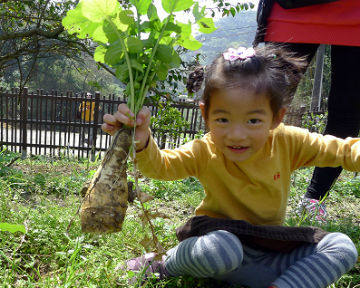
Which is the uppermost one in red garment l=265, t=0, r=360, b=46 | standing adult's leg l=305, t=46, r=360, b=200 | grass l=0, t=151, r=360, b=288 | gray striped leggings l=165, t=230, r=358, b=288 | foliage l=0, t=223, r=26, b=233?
red garment l=265, t=0, r=360, b=46

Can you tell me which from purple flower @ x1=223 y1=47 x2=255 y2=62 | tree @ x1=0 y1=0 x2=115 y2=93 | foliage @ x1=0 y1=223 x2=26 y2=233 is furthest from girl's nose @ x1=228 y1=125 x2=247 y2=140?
tree @ x1=0 y1=0 x2=115 y2=93

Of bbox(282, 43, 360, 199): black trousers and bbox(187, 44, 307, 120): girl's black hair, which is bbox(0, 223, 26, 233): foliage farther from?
bbox(282, 43, 360, 199): black trousers

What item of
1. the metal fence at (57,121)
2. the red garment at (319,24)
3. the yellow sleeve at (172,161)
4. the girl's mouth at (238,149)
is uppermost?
the red garment at (319,24)

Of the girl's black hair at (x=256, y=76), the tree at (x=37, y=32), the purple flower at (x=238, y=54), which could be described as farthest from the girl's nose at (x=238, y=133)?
the tree at (x=37, y=32)

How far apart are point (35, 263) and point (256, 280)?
1011 mm

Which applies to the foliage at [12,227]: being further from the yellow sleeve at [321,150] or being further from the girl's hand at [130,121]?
the yellow sleeve at [321,150]

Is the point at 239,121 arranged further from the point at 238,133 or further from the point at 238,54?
the point at 238,54

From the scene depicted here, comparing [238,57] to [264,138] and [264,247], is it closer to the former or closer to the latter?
[264,138]

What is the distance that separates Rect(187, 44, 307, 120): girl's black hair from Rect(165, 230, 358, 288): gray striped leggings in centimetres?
58

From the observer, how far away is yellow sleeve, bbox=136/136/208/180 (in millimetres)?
1460

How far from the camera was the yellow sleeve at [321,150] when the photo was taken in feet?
4.98

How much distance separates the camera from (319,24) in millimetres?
1963

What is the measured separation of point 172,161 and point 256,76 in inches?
20.8

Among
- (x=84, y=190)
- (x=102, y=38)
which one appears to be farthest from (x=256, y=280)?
(x=102, y=38)
